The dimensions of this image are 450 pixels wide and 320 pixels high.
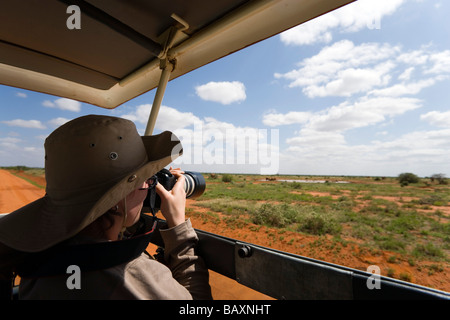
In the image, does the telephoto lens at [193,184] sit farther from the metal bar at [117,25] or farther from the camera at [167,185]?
the metal bar at [117,25]

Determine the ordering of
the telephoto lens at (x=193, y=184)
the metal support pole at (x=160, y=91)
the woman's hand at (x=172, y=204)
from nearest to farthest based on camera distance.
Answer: the woman's hand at (x=172, y=204), the telephoto lens at (x=193, y=184), the metal support pole at (x=160, y=91)

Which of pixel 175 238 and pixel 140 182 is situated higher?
pixel 140 182

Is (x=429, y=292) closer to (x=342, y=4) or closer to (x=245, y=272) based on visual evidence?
(x=245, y=272)

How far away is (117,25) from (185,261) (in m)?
1.34

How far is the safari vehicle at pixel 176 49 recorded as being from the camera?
2.70 ft

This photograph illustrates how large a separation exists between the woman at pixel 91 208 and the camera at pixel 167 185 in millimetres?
109

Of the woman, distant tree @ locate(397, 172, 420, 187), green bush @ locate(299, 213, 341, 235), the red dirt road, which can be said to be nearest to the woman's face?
the woman

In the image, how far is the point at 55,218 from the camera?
65 cm

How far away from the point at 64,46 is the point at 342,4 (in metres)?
1.68

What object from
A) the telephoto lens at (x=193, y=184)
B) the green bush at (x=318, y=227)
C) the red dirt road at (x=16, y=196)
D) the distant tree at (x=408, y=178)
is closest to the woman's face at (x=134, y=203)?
the telephoto lens at (x=193, y=184)
